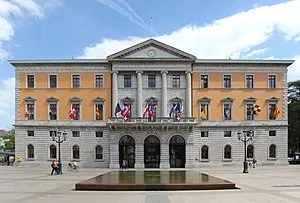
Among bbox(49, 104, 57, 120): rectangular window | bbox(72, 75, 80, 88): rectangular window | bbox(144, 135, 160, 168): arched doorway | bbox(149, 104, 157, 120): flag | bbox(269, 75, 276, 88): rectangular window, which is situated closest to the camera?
bbox(149, 104, 157, 120): flag

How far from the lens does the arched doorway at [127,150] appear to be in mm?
60375

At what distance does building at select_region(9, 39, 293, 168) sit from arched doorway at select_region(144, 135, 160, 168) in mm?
141

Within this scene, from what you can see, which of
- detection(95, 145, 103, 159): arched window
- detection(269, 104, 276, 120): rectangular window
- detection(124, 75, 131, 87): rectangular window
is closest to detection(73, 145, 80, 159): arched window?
detection(95, 145, 103, 159): arched window

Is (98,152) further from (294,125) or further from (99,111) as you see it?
(294,125)

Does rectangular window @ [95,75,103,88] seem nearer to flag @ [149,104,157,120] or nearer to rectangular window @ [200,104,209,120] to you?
flag @ [149,104,157,120]

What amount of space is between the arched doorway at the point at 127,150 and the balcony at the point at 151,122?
234cm

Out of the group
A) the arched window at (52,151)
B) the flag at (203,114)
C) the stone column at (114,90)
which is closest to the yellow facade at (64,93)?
the stone column at (114,90)

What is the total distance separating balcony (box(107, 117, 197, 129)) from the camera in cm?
5906

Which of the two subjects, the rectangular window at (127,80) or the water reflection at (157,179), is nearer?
the water reflection at (157,179)

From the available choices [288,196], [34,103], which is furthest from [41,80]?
[288,196]

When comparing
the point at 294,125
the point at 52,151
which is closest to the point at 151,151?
the point at 52,151

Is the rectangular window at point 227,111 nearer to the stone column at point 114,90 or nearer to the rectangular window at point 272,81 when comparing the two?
the rectangular window at point 272,81

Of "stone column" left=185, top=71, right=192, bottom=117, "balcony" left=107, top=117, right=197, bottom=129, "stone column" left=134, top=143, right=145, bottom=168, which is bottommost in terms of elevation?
"stone column" left=134, top=143, right=145, bottom=168

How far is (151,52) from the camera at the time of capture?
2405 inches
